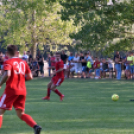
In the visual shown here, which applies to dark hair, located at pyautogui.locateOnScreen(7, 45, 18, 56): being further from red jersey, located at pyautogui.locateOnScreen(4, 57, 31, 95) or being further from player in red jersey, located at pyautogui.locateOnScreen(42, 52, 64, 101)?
player in red jersey, located at pyautogui.locateOnScreen(42, 52, 64, 101)

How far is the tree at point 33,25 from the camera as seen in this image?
37375mm

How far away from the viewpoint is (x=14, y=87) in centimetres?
714

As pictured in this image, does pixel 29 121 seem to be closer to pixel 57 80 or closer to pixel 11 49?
pixel 11 49

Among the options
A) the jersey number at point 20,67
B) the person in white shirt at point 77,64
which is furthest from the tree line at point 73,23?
the jersey number at point 20,67

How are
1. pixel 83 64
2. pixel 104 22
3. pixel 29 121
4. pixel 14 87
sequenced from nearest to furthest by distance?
pixel 29 121, pixel 14 87, pixel 104 22, pixel 83 64

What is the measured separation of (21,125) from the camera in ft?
28.3

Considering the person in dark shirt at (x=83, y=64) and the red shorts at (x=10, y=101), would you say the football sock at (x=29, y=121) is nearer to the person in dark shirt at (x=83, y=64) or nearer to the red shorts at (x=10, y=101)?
the red shorts at (x=10, y=101)

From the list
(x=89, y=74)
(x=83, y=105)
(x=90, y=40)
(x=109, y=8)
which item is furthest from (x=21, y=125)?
(x=89, y=74)

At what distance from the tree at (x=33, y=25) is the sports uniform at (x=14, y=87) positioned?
30358 mm

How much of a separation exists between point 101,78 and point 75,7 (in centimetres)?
543

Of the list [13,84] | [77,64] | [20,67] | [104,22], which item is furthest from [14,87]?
[77,64]

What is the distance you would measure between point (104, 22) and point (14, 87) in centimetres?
1747

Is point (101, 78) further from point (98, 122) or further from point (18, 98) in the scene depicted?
point (18, 98)

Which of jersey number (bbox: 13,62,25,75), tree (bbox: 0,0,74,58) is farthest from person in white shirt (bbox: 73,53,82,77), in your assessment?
jersey number (bbox: 13,62,25,75)
